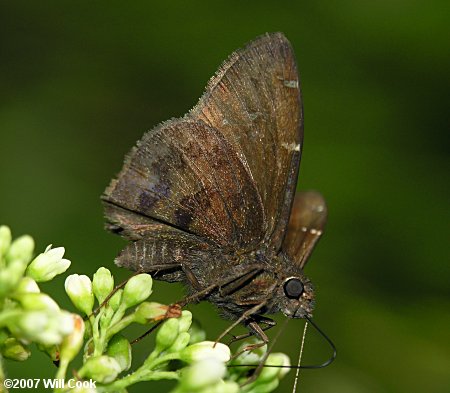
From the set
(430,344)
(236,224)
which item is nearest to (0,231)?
(236,224)

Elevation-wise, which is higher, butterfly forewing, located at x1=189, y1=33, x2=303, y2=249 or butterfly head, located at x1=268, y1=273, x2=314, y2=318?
butterfly forewing, located at x1=189, y1=33, x2=303, y2=249

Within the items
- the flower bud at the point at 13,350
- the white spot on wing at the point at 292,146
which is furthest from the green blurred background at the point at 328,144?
the flower bud at the point at 13,350

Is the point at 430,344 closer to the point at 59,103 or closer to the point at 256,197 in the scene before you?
the point at 256,197

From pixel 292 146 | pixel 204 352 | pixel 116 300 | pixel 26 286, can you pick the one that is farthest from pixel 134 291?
pixel 292 146

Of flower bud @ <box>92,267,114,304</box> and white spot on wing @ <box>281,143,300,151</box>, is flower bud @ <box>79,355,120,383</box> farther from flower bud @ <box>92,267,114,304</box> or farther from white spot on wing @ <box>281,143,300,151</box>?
white spot on wing @ <box>281,143,300,151</box>

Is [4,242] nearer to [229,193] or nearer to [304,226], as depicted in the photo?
[229,193]

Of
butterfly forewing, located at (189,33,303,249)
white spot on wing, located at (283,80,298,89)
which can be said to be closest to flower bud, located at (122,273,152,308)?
butterfly forewing, located at (189,33,303,249)
